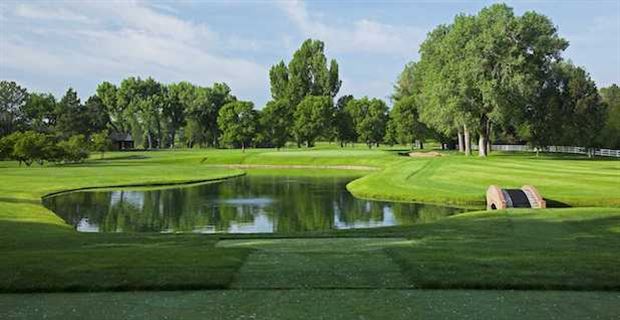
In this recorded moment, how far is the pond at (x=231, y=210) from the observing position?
31.3 metres

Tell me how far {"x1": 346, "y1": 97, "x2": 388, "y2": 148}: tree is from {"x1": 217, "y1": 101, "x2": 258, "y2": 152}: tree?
22.4 m

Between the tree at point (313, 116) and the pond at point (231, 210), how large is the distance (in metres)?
71.3

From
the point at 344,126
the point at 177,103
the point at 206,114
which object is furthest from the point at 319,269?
the point at 177,103

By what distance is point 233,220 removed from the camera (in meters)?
33.1

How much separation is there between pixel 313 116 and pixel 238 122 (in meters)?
16.1

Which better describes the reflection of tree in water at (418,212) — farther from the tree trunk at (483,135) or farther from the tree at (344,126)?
the tree at (344,126)

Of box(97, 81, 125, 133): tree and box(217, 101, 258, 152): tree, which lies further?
box(97, 81, 125, 133): tree

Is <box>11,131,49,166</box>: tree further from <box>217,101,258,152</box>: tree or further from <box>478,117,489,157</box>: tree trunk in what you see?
<box>478,117,489,157</box>: tree trunk

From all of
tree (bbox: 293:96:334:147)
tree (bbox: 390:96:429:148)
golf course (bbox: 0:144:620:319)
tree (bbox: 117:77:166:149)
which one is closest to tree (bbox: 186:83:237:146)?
tree (bbox: 117:77:166:149)

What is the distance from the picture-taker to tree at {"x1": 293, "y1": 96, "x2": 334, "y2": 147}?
12394 cm

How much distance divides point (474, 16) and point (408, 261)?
2581 inches

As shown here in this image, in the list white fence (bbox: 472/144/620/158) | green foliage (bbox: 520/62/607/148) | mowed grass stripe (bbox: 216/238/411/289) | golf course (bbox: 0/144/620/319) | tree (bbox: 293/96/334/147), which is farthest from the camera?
tree (bbox: 293/96/334/147)

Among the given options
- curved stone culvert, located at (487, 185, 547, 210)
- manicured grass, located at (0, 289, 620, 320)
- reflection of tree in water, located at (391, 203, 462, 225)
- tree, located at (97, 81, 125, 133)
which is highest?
tree, located at (97, 81, 125, 133)

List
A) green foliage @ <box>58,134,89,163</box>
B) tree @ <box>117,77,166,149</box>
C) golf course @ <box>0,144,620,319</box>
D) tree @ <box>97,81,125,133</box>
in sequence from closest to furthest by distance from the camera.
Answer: golf course @ <box>0,144,620,319</box> → green foliage @ <box>58,134,89,163</box> → tree @ <box>117,77,166,149</box> → tree @ <box>97,81,125,133</box>
